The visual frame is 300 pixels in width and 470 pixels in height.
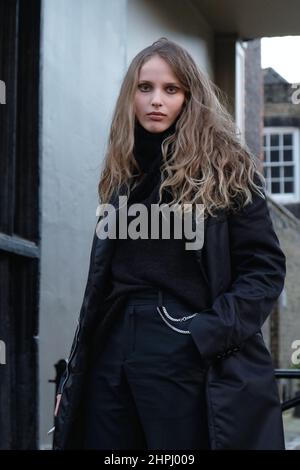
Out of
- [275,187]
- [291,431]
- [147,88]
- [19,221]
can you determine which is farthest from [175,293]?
[275,187]

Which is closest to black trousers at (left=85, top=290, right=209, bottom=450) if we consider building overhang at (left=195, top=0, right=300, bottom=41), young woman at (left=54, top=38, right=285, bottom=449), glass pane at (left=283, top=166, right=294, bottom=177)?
young woman at (left=54, top=38, right=285, bottom=449)

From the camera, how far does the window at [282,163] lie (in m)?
31.5

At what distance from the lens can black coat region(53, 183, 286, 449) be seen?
3191 mm

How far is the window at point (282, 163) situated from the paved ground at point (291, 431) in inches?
498

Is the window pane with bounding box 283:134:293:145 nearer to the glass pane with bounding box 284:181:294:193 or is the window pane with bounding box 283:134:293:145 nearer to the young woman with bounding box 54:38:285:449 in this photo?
the glass pane with bounding box 284:181:294:193

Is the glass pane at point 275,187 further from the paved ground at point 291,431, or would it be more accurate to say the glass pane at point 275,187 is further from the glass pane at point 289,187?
the paved ground at point 291,431

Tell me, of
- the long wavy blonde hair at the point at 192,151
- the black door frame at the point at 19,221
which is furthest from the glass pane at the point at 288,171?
the long wavy blonde hair at the point at 192,151

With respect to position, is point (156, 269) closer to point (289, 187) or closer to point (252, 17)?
point (252, 17)

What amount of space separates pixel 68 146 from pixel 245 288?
4127 mm

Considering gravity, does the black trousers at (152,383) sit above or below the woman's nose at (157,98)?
below

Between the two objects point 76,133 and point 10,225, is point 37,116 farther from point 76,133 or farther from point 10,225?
point 76,133

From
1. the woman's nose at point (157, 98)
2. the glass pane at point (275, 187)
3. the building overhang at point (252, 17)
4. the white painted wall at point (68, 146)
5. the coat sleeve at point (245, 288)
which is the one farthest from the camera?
the glass pane at point (275, 187)

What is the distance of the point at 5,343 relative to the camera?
5.92 m

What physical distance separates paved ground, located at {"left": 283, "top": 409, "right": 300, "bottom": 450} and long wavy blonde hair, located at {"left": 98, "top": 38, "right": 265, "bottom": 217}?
7885mm
